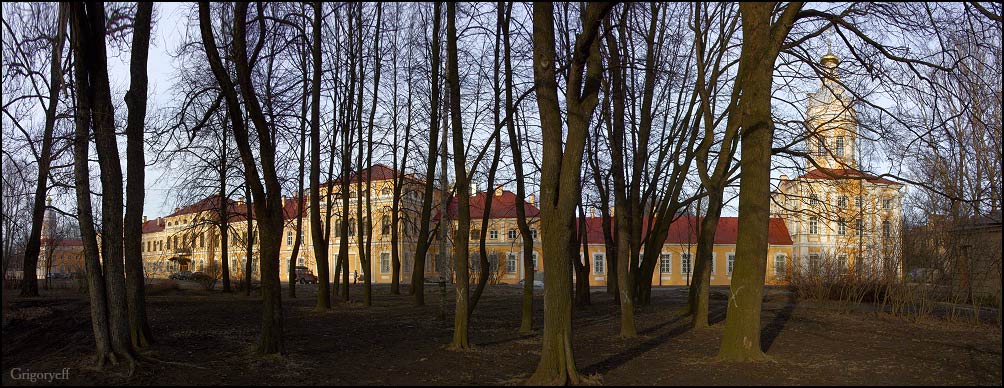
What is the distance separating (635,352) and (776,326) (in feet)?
18.9

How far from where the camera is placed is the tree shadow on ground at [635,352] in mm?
9620

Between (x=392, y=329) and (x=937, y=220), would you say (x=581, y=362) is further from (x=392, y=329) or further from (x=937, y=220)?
(x=937, y=220)

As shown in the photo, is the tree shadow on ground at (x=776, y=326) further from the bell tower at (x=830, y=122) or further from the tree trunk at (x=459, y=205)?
the tree trunk at (x=459, y=205)

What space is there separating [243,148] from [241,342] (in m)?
3.79

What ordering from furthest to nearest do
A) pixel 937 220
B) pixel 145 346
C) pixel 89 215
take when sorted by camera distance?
1. pixel 937 220
2. pixel 145 346
3. pixel 89 215

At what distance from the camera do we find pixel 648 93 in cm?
1698

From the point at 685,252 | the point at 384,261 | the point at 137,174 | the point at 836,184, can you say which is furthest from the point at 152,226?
the point at 836,184

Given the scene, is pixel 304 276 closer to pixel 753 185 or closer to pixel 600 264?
pixel 600 264

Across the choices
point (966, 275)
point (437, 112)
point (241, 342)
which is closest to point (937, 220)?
point (966, 275)

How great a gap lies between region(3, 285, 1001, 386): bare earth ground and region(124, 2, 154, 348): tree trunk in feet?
2.31

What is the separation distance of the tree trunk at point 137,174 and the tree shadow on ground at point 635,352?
6.57 m
